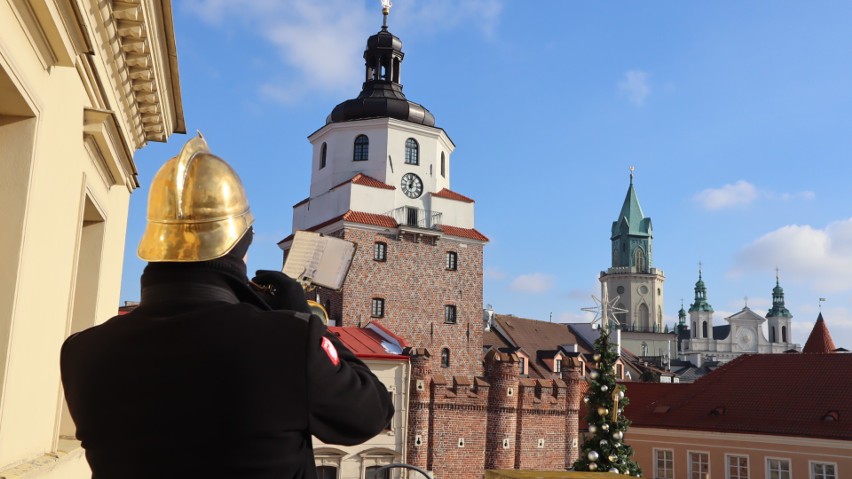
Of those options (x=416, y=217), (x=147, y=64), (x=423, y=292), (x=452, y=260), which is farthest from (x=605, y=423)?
(x=416, y=217)

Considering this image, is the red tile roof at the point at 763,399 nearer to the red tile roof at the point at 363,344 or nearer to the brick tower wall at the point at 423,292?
the brick tower wall at the point at 423,292

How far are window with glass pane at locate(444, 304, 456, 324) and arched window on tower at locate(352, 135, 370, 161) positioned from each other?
8.32 m

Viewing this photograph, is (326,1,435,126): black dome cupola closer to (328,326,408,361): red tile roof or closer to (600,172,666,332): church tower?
(328,326,408,361): red tile roof

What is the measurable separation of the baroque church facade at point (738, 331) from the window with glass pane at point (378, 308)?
99156 millimetres

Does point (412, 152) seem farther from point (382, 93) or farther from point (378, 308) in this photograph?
point (378, 308)

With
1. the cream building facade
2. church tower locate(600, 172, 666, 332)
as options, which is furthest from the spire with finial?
church tower locate(600, 172, 666, 332)

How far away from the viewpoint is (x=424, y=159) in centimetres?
4041

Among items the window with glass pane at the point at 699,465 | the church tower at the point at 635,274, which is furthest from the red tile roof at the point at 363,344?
the church tower at the point at 635,274

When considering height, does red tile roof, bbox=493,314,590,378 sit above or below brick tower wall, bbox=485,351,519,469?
above

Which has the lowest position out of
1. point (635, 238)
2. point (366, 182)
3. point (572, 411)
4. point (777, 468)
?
point (777, 468)

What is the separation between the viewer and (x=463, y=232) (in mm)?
39312

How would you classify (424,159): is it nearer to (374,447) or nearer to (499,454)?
(499,454)

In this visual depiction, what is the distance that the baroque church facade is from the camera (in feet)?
412

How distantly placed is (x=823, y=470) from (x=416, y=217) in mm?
20049
